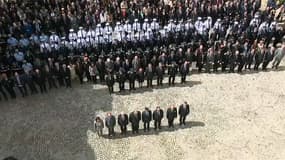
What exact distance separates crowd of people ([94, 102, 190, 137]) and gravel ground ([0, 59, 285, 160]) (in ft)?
1.41

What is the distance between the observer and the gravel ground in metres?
18.8

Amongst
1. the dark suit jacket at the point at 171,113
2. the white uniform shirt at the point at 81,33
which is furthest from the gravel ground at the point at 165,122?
the white uniform shirt at the point at 81,33

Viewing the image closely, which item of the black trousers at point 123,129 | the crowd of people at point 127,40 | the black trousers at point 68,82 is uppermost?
the crowd of people at point 127,40

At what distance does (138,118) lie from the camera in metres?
19.1

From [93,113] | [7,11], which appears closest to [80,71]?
[93,113]

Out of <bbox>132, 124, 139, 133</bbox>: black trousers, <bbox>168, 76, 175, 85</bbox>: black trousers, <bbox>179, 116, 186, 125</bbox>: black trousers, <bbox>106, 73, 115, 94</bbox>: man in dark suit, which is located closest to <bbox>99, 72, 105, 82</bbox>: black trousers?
<bbox>106, 73, 115, 94</bbox>: man in dark suit

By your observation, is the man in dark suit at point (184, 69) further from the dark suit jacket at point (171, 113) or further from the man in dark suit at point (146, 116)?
the man in dark suit at point (146, 116)

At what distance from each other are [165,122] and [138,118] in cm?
180

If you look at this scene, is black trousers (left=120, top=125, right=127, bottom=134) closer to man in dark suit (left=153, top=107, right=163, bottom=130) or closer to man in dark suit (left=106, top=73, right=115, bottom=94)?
man in dark suit (left=153, top=107, right=163, bottom=130)

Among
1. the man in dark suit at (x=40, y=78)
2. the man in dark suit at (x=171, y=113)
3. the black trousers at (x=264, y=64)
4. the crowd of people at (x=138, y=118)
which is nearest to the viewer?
the crowd of people at (x=138, y=118)

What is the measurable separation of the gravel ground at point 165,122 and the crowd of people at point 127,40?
2.75 feet

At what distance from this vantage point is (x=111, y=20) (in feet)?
81.0

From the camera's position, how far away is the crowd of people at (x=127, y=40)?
22.0 meters

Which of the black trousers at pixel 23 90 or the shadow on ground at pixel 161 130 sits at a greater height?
the black trousers at pixel 23 90
